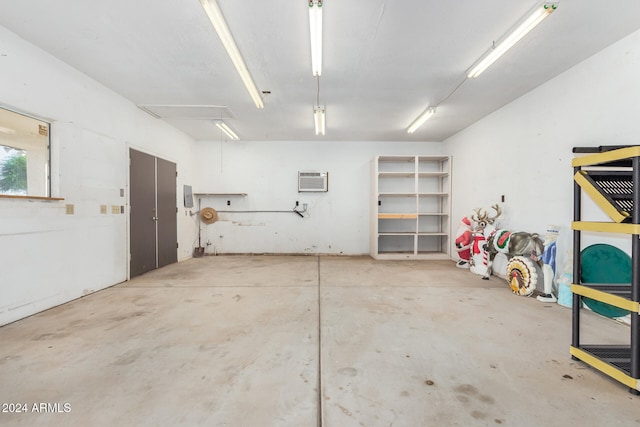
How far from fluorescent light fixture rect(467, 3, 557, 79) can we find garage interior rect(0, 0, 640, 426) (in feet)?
0.28

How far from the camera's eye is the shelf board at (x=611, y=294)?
5.48 feet

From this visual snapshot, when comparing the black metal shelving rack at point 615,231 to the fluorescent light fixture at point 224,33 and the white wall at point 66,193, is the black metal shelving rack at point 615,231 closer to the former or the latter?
the fluorescent light fixture at point 224,33

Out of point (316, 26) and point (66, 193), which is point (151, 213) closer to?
point (66, 193)

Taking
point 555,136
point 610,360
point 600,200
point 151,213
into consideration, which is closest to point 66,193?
point 151,213

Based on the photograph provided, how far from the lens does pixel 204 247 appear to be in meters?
6.73

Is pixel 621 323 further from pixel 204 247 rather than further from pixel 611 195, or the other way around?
pixel 204 247

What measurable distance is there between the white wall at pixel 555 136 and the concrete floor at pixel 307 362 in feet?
4.27

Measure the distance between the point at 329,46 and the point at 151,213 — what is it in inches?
167

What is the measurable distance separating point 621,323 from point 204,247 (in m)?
7.28

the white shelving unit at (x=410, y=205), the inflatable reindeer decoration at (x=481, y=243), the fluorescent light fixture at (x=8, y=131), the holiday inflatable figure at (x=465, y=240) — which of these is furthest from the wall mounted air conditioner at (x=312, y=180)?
the fluorescent light fixture at (x=8, y=131)

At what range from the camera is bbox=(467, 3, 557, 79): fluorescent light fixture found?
83.2 inches

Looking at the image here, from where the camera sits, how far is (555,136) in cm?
348

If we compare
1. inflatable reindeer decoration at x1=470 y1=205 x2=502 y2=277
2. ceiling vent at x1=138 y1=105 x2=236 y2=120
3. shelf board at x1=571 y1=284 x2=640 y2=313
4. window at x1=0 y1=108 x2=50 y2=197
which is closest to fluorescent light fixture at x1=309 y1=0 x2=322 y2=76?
ceiling vent at x1=138 y1=105 x2=236 y2=120

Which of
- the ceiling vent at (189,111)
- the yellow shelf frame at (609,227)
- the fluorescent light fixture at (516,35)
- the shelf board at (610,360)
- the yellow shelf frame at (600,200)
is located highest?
the ceiling vent at (189,111)
